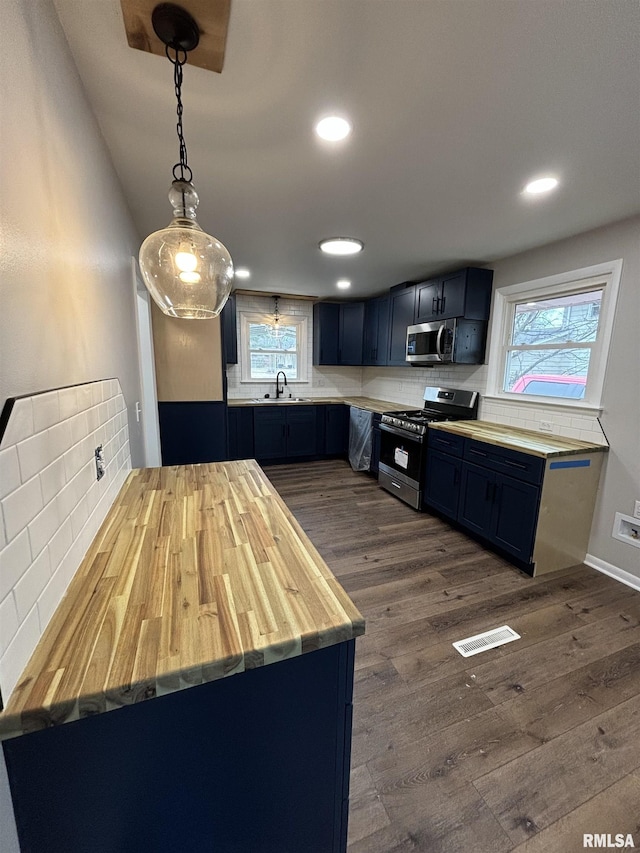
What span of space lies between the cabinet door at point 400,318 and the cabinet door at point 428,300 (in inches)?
4.3

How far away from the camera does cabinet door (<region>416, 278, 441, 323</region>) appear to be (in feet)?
11.7

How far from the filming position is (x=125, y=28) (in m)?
1.02

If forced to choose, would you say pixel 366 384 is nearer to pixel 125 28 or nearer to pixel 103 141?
pixel 103 141

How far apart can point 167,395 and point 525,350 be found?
3286 mm

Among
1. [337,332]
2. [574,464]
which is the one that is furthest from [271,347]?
[574,464]

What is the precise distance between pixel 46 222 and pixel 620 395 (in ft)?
10.3

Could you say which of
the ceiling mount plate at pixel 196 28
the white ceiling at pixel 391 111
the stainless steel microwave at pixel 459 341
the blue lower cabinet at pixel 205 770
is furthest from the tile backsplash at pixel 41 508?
the stainless steel microwave at pixel 459 341

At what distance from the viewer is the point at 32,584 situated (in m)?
0.70

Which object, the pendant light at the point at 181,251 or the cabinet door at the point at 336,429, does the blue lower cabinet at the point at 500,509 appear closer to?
the pendant light at the point at 181,251

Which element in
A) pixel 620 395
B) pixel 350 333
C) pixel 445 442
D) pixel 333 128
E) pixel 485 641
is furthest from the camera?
pixel 350 333

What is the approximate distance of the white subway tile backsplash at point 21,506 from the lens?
628mm

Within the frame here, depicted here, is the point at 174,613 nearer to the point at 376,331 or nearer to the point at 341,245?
the point at 341,245

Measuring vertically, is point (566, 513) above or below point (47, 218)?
below

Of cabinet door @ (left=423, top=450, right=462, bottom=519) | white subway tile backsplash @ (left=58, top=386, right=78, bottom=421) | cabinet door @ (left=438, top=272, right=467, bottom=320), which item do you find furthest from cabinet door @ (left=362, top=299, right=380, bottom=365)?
white subway tile backsplash @ (left=58, top=386, right=78, bottom=421)
